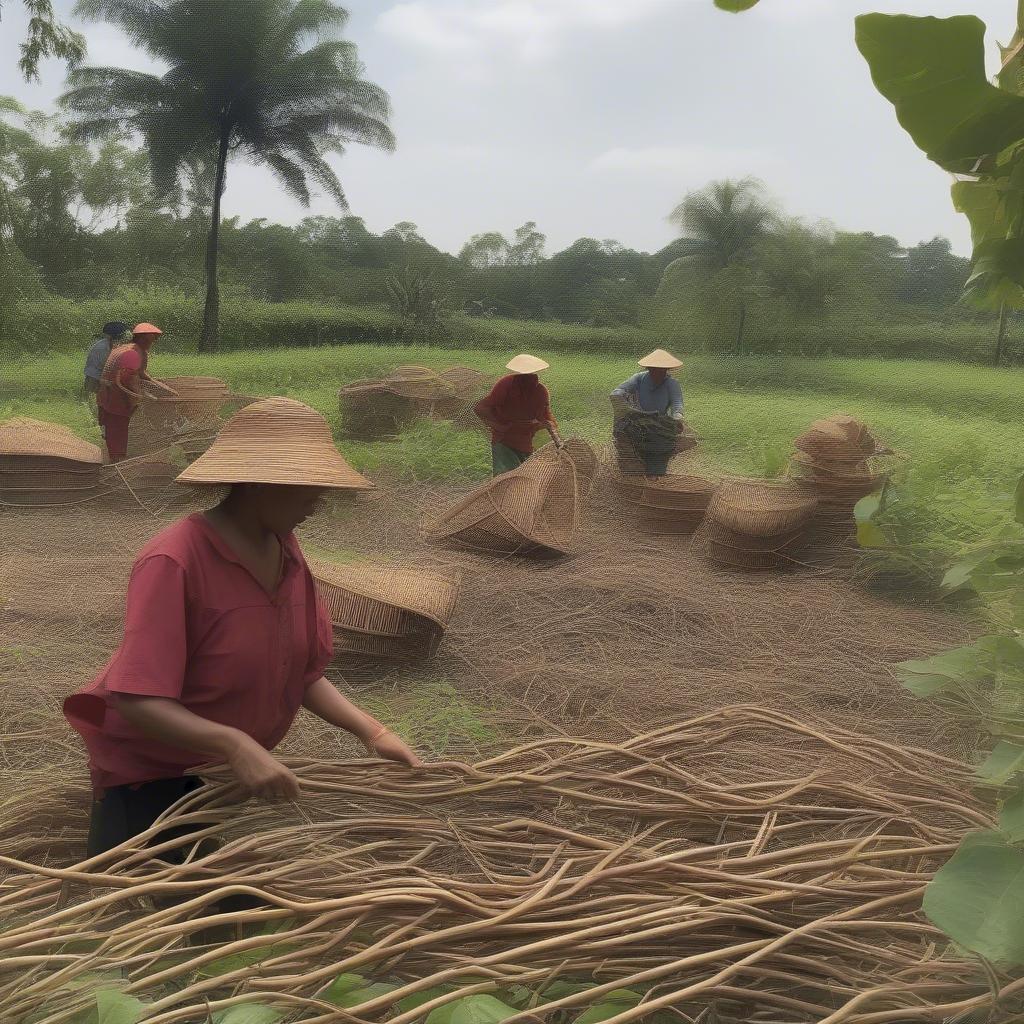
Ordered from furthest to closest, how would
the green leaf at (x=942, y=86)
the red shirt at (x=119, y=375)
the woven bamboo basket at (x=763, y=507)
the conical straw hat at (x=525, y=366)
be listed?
the red shirt at (x=119, y=375), the conical straw hat at (x=525, y=366), the woven bamboo basket at (x=763, y=507), the green leaf at (x=942, y=86)

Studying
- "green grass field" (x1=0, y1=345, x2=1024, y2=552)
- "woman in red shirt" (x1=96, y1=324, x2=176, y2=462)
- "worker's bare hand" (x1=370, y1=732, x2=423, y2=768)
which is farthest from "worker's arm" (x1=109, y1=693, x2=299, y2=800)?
"woman in red shirt" (x1=96, y1=324, x2=176, y2=462)

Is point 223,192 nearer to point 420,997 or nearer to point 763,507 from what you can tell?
point 763,507

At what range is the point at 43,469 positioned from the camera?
5.89 m

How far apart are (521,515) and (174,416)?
2986 mm

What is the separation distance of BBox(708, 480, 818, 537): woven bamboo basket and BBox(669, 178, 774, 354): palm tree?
989mm

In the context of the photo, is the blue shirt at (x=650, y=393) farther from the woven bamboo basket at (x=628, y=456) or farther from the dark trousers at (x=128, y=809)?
the dark trousers at (x=128, y=809)

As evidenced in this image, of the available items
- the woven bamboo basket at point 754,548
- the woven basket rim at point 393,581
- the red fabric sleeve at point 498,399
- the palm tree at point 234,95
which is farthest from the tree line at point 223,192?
the woven basket rim at point 393,581

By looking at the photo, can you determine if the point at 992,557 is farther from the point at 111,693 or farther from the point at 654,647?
the point at 654,647

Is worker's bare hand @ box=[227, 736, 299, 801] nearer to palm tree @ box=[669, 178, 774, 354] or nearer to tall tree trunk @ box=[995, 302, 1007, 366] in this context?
tall tree trunk @ box=[995, 302, 1007, 366]

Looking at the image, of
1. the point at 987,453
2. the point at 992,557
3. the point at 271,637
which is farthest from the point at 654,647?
the point at 992,557

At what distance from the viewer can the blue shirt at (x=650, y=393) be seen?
570cm

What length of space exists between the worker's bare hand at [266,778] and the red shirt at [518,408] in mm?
4568

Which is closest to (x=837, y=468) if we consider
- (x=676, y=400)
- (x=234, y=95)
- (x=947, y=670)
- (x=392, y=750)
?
(x=676, y=400)

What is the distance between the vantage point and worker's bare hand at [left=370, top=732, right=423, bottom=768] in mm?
1248
